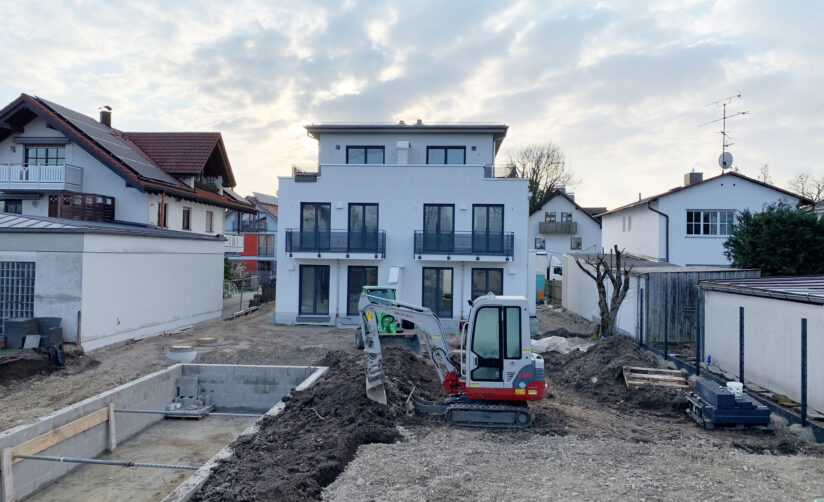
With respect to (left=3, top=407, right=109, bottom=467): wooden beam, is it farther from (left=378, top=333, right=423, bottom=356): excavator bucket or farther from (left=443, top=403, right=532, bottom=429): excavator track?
(left=378, top=333, right=423, bottom=356): excavator bucket

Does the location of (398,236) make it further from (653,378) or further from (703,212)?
(703,212)

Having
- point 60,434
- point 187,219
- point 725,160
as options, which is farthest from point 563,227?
point 60,434

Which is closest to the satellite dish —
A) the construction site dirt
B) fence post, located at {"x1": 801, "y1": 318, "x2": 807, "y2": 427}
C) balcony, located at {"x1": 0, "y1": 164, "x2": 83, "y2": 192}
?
the construction site dirt

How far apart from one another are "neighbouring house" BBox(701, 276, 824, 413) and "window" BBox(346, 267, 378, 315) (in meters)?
13.9

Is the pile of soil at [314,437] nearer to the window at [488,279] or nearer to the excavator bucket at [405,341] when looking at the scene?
the excavator bucket at [405,341]

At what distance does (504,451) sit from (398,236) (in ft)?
55.8

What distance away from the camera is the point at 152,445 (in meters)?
13.5

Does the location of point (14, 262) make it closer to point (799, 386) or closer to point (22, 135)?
point (22, 135)

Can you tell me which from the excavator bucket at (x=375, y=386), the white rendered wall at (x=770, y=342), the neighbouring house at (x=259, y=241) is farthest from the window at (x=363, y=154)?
the neighbouring house at (x=259, y=241)

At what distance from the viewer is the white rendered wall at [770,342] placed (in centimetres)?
1069

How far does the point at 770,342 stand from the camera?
12320mm

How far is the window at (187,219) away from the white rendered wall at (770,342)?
24974mm

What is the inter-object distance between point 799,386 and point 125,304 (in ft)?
67.0

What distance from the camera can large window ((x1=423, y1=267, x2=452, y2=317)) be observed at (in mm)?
25594
